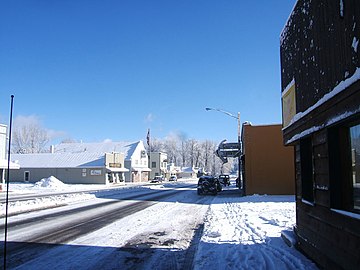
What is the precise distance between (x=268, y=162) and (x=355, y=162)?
75.1ft

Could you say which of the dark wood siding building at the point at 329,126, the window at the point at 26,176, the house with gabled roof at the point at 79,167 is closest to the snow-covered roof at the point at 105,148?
the house with gabled roof at the point at 79,167

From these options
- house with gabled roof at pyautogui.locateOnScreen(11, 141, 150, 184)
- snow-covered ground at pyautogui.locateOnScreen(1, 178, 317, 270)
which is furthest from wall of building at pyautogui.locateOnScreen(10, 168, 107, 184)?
snow-covered ground at pyautogui.locateOnScreen(1, 178, 317, 270)

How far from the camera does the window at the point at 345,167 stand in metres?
5.36

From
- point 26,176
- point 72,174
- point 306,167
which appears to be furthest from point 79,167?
point 306,167

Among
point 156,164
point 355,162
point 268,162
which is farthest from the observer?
point 156,164

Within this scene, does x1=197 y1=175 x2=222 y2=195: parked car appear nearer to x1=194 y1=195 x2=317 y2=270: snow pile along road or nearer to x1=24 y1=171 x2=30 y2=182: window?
x1=194 y1=195 x2=317 y2=270: snow pile along road

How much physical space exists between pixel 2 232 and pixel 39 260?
487 centimetres

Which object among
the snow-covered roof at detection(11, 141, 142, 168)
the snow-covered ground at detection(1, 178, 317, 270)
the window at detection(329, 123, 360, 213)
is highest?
the snow-covered roof at detection(11, 141, 142, 168)

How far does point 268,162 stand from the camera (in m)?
27.9

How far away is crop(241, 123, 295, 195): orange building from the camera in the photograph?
27.6m

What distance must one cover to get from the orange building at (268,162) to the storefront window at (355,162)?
2262cm

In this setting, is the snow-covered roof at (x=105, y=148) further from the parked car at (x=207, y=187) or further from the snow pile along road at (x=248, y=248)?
the snow pile along road at (x=248, y=248)

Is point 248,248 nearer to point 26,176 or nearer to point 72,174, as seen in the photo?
point 72,174

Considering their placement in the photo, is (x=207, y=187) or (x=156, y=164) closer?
(x=207, y=187)
